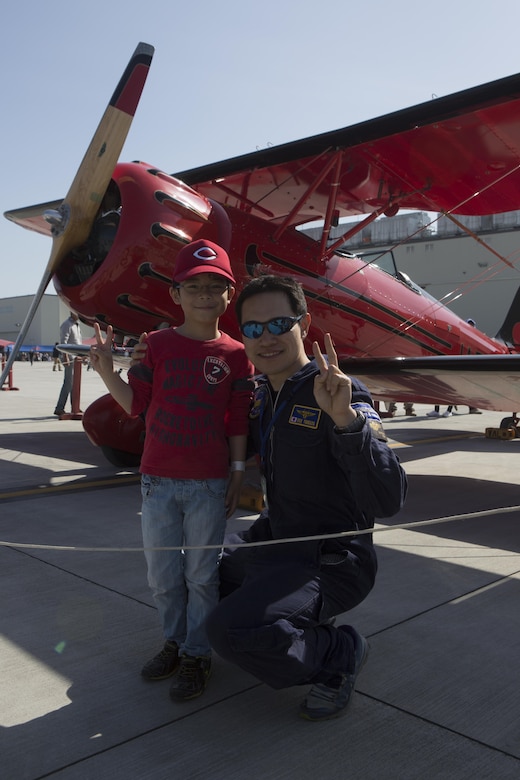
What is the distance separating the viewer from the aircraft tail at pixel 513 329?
9000mm

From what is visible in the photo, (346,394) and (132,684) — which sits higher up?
(346,394)

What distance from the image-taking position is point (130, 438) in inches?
242

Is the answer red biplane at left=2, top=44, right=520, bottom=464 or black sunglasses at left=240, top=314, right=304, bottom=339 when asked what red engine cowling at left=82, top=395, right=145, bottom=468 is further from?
black sunglasses at left=240, top=314, right=304, bottom=339

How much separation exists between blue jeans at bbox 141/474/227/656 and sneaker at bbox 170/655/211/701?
0.04 metres

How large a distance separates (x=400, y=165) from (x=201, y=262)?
496cm

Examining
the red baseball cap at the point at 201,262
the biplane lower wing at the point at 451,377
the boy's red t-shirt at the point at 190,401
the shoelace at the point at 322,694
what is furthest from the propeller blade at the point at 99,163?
the shoelace at the point at 322,694

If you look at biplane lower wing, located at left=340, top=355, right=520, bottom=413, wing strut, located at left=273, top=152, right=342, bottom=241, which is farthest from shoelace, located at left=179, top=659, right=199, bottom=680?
wing strut, located at left=273, top=152, right=342, bottom=241

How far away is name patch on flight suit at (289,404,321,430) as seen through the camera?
200 centimetres

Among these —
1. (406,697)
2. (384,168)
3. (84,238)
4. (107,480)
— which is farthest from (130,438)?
(406,697)

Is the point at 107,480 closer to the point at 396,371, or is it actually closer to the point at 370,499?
the point at 396,371

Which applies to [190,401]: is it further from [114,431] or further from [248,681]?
[114,431]

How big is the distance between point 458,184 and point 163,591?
6026 mm

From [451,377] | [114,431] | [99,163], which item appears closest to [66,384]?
[114,431]

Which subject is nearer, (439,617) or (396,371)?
(439,617)
